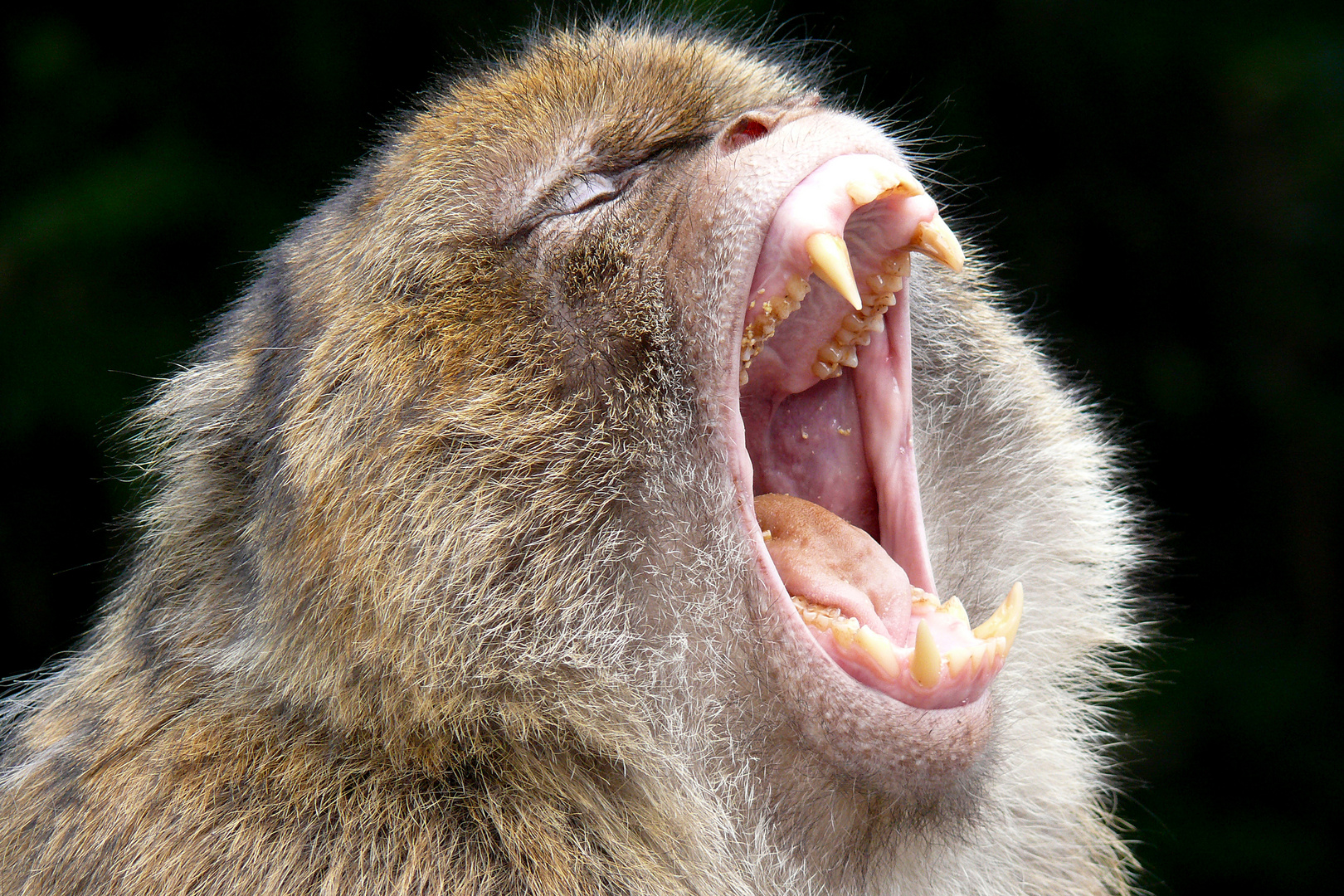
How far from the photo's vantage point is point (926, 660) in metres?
1.44

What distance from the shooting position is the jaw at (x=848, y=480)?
57.4 inches

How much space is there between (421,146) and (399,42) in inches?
87.6

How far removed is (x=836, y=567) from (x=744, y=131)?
64 centimetres

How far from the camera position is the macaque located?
1.46m

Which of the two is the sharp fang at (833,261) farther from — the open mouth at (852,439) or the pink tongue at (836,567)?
the pink tongue at (836,567)

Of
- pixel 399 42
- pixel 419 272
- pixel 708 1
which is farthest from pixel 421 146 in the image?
pixel 399 42

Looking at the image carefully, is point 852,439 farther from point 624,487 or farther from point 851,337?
point 624,487

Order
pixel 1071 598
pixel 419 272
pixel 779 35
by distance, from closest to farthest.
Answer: pixel 419 272
pixel 1071 598
pixel 779 35

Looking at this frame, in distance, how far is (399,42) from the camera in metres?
3.76

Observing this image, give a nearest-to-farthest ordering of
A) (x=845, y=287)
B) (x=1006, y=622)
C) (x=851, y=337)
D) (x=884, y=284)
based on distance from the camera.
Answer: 1. (x=845, y=287)
2. (x=1006, y=622)
3. (x=884, y=284)
4. (x=851, y=337)

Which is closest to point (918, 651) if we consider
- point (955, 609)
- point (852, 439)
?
point (955, 609)


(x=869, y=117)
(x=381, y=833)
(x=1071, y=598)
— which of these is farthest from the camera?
(x=869, y=117)

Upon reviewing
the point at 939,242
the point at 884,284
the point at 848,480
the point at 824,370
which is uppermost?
the point at 939,242

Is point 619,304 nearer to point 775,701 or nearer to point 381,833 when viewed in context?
point 775,701
